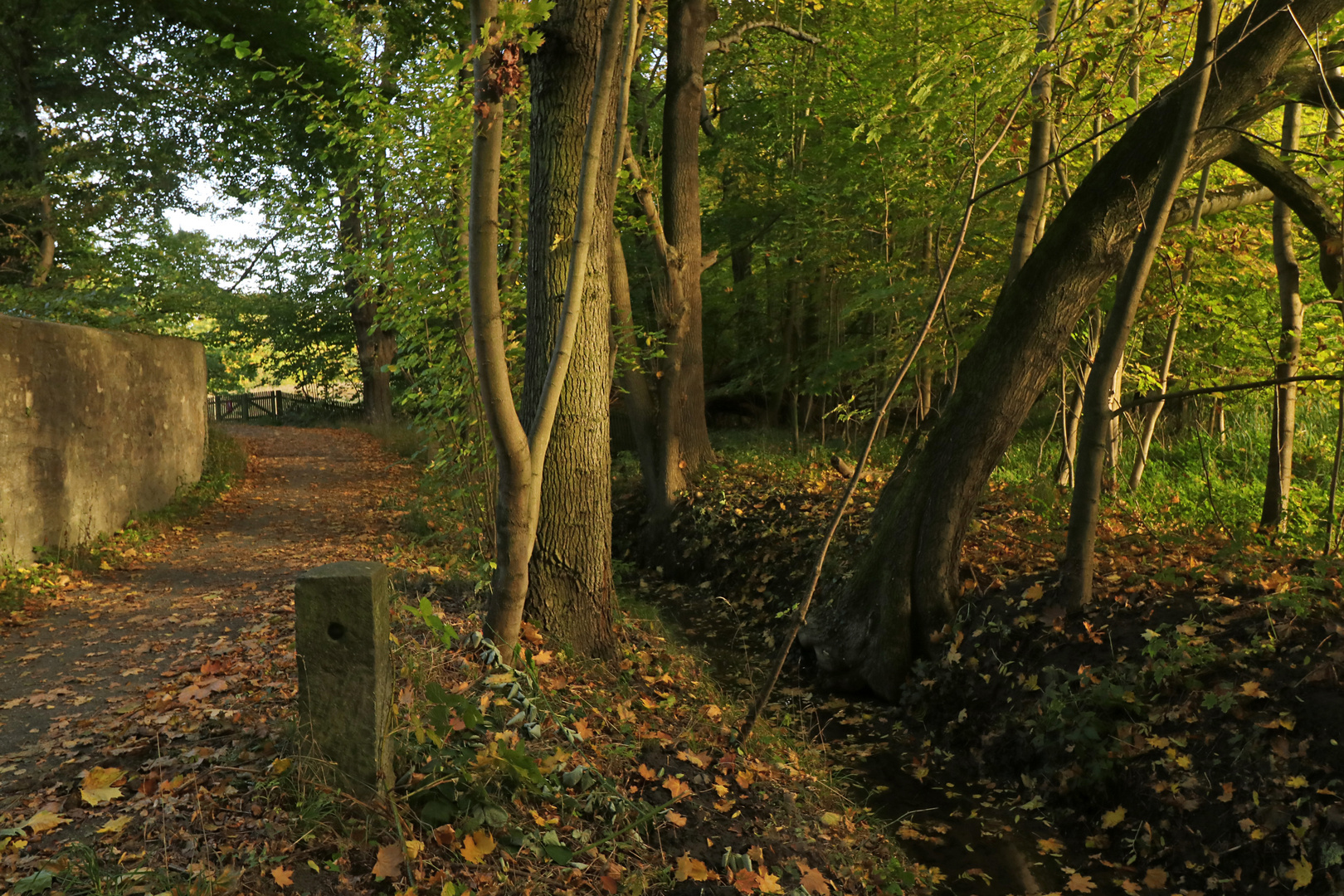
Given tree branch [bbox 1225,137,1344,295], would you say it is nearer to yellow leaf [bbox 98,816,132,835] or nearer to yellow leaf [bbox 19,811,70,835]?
yellow leaf [bbox 98,816,132,835]

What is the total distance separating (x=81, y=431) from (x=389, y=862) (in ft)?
24.5

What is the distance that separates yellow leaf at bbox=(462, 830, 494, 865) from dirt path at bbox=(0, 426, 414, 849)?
111cm

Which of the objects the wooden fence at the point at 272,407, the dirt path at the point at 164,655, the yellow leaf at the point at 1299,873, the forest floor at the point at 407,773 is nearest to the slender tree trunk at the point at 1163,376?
the forest floor at the point at 407,773

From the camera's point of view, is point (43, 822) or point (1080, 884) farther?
point (1080, 884)

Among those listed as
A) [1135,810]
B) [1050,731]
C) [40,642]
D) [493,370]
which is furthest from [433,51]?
[1135,810]

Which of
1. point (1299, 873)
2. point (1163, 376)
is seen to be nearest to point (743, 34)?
point (1163, 376)

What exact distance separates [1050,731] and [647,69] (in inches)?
454

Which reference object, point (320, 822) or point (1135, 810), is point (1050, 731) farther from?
point (320, 822)

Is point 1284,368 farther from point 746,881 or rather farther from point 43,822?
point 43,822

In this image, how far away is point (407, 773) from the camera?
3.53 m

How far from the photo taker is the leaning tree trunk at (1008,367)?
5988 millimetres

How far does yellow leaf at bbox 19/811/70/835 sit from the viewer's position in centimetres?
312

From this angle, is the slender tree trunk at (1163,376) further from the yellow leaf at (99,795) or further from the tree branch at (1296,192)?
the yellow leaf at (99,795)

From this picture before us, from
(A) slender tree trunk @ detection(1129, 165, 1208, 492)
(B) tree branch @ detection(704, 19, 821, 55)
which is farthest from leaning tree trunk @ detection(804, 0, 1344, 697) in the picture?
(B) tree branch @ detection(704, 19, 821, 55)
